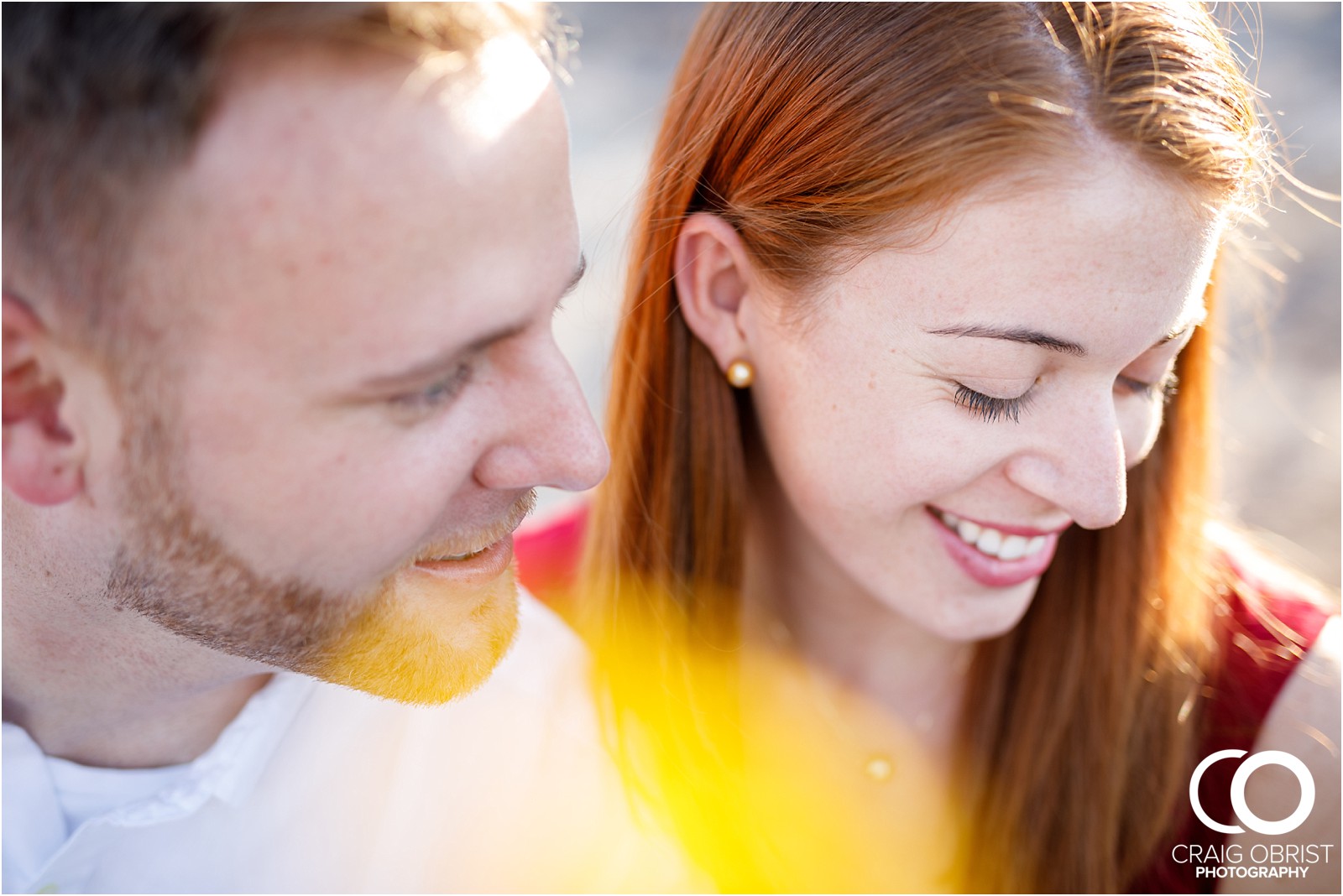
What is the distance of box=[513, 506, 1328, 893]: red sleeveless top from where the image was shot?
79.6 inches

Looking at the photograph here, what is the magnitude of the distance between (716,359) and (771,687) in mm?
770

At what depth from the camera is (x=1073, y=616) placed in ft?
7.00

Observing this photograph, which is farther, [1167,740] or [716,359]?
[1167,740]

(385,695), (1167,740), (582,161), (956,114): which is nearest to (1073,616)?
(1167,740)

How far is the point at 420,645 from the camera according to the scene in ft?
4.93

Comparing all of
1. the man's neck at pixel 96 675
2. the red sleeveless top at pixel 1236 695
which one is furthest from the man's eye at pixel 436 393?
the red sleeveless top at pixel 1236 695

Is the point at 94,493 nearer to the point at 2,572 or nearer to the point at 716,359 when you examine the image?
the point at 2,572

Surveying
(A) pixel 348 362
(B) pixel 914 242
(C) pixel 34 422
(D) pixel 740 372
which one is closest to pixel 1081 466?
(B) pixel 914 242

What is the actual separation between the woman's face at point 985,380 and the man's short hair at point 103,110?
30.1 inches

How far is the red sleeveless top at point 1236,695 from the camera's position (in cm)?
202

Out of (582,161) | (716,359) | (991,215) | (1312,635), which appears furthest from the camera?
(582,161)

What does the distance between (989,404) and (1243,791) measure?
3.37 ft

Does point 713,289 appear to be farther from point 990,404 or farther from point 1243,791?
point 1243,791

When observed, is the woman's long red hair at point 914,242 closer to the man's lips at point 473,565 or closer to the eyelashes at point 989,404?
the eyelashes at point 989,404
